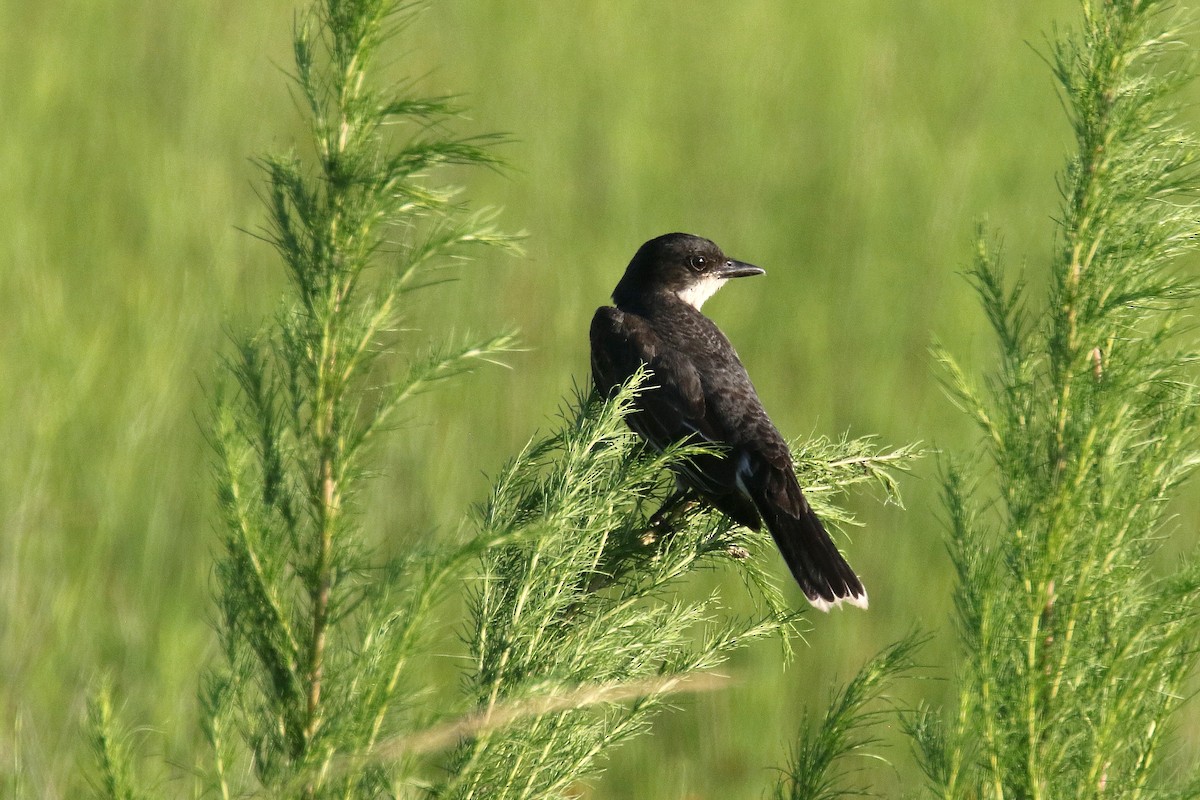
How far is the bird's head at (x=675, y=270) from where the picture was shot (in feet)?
20.5

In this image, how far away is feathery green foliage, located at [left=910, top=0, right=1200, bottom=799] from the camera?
2.07 m

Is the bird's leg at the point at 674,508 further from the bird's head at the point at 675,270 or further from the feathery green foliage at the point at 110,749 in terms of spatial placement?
the feathery green foliage at the point at 110,749

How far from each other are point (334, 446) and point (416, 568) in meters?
0.23

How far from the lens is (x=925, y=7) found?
1377 centimetres

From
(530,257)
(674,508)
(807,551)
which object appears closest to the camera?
(807,551)

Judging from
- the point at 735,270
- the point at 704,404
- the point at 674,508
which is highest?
the point at 735,270

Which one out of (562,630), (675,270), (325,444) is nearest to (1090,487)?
(562,630)

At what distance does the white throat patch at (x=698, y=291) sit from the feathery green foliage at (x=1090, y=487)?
383 centimetres

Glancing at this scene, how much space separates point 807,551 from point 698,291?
218 cm

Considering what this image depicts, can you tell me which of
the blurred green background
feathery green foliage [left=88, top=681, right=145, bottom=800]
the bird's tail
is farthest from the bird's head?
feathery green foliage [left=88, top=681, right=145, bottom=800]

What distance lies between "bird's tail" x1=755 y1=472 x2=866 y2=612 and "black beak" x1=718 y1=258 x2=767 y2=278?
217 centimetres

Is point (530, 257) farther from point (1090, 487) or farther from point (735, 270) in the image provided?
point (1090, 487)

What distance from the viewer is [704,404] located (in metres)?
5.22

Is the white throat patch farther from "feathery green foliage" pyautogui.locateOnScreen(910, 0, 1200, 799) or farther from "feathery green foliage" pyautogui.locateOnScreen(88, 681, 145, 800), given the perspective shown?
"feathery green foliage" pyautogui.locateOnScreen(88, 681, 145, 800)
